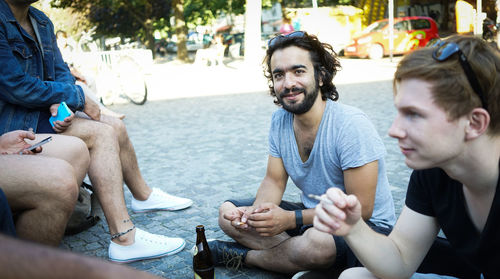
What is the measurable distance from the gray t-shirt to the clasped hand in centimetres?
28

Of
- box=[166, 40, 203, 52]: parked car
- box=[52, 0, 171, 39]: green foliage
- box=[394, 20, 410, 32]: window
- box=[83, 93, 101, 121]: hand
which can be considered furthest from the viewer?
box=[166, 40, 203, 52]: parked car

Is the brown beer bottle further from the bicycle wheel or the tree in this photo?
the tree

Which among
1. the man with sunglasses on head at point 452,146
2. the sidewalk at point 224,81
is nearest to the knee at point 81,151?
the man with sunglasses on head at point 452,146

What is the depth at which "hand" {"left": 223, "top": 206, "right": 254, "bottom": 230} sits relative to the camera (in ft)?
9.73

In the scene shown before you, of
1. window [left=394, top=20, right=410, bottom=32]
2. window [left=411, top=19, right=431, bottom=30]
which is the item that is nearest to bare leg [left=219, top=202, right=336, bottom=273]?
window [left=394, top=20, right=410, bottom=32]

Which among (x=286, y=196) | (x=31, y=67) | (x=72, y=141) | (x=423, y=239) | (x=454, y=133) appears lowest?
(x=286, y=196)

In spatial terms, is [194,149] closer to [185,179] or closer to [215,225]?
[185,179]

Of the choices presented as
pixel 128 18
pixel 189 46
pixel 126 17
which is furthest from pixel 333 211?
pixel 189 46

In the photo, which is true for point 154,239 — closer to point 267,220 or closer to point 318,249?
point 267,220

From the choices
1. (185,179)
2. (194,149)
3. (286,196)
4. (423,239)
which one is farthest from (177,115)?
(423,239)

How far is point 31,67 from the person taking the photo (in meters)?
3.40

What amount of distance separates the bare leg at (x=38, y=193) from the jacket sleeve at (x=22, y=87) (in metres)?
0.72

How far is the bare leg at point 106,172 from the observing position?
3377mm

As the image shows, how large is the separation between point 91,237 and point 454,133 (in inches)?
121
